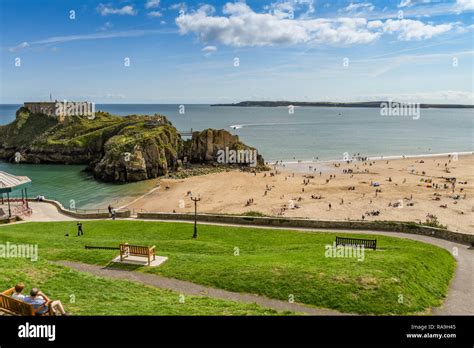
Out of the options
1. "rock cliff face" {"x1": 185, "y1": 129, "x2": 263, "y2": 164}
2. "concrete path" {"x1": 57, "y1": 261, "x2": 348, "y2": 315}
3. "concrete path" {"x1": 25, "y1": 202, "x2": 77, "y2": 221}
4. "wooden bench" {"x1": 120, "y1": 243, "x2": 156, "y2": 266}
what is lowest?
"concrete path" {"x1": 25, "y1": 202, "x2": 77, "y2": 221}

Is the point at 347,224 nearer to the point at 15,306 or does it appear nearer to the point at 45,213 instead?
the point at 15,306

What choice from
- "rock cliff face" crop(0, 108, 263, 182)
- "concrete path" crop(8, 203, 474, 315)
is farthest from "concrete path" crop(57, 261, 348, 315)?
"rock cliff face" crop(0, 108, 263, 182)

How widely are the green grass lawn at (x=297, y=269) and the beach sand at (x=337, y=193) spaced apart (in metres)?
17.1

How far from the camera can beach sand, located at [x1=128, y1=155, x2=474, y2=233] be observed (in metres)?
41.0

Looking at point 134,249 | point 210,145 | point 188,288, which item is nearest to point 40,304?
point 188,288

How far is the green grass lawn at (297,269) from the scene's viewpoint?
11.8 metres

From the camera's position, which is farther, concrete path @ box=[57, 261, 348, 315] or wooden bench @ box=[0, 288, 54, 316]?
concrete path @ box=[57, 261, 348, 315]

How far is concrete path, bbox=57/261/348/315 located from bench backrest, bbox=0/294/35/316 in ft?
16.8

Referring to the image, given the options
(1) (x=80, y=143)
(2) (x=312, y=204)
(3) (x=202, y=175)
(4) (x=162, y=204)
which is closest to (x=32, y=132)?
(1) (x=80, y=143)

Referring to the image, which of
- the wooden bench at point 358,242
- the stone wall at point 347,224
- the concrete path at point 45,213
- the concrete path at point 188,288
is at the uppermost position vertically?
the concrete path at point 188,288

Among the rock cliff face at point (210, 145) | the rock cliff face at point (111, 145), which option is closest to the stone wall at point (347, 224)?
the rock cliff face at point (111, 145)

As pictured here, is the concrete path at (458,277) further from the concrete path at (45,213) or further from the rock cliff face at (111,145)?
the rock cliff face at (111,145)

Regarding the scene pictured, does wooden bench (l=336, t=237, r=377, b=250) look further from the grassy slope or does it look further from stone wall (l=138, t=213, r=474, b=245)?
the grassy slope
